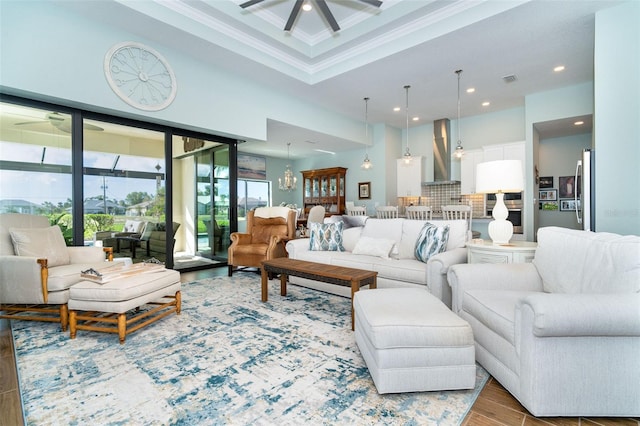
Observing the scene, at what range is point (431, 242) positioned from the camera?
3225mm

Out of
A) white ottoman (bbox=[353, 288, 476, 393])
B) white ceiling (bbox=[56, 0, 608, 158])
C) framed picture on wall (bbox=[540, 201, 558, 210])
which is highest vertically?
white ceiling (bbox=[56, 0, 608, 158])

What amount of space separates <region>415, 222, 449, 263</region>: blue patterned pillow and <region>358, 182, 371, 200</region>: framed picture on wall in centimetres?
467

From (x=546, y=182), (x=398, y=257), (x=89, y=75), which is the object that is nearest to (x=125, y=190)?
(x=89, y=75)

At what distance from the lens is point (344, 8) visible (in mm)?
3826

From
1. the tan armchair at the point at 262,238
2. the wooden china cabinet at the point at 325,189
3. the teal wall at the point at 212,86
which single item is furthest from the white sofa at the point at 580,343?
the wooden china cabinet at the point at 325,189

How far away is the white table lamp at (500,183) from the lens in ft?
9.07

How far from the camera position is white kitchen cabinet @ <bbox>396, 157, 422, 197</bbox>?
754 cm

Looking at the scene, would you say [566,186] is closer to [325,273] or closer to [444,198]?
[444,198]

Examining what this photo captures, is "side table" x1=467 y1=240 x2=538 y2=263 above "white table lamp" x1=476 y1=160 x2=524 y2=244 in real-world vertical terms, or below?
below

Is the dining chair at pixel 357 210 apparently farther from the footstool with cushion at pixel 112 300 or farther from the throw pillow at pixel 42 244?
the throw pillow at pixel 42 244

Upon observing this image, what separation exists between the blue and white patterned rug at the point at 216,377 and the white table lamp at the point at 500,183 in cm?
163

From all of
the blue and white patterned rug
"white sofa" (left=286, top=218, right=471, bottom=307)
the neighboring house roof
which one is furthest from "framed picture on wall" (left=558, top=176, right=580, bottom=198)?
the neighboring house roof

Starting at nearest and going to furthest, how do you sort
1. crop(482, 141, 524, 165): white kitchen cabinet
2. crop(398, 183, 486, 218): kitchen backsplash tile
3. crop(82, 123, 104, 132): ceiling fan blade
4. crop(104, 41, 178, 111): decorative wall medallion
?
crop(104, 41, 178, 111): decorative wall medallion < crop(82, 123, 104, 132): ceiling fan blade < crop(482, 141, 524, 165): white kitchen cabinet < crop(398, 183, 486, 218): kitchen backsplash tile

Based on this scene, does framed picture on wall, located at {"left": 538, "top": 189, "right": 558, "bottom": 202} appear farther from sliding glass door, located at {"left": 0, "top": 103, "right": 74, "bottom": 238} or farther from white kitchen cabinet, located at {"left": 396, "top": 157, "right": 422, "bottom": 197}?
sliding glass door, located at {"left": 0, "top": 103, "right": 74, "bottom": 238}
